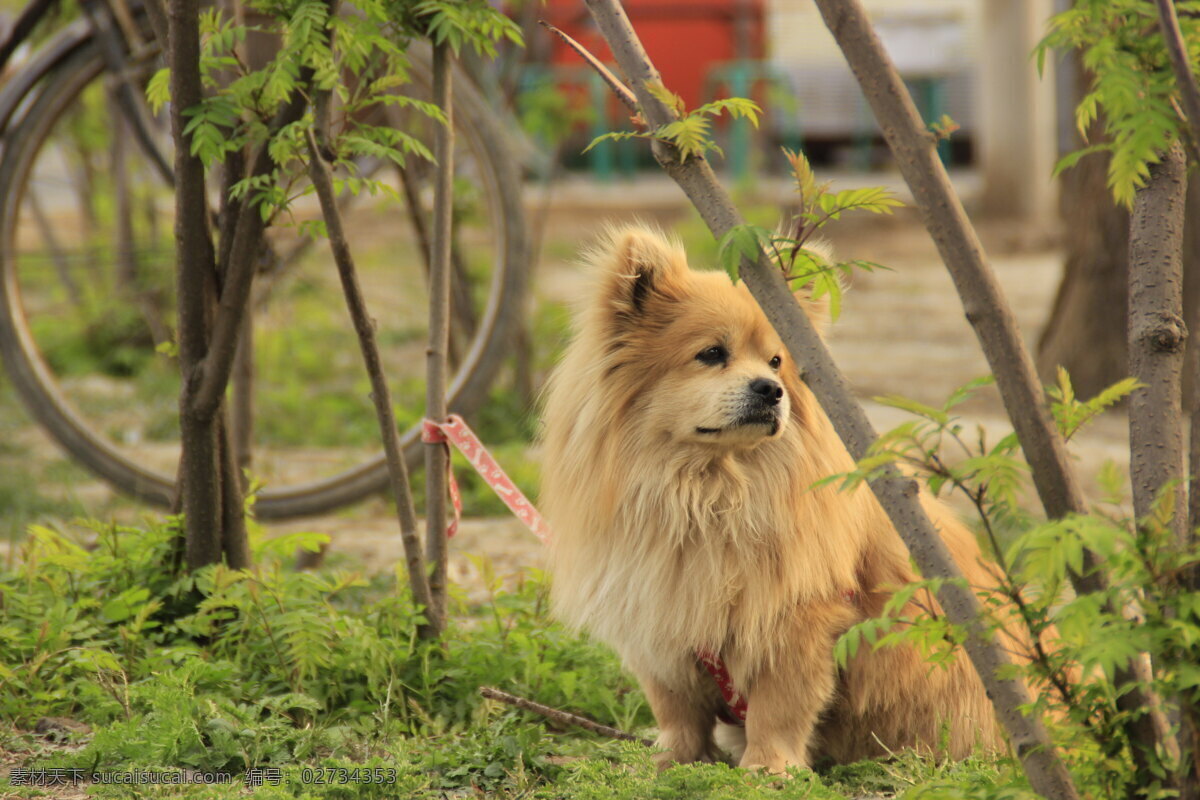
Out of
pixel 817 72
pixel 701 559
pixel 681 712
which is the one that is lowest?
pixel 681 712

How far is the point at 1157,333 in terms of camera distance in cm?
158

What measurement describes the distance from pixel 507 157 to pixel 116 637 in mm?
1932

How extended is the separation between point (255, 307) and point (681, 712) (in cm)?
209

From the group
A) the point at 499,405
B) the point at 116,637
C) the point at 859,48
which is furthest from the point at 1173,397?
the point at 499,405

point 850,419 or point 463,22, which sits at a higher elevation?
point 463,22

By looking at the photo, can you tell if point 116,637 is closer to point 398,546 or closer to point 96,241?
point 398,546

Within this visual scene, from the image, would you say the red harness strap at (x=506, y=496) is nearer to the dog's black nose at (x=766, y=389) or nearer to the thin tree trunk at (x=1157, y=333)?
the dog's black nose at (x=766, y=389)

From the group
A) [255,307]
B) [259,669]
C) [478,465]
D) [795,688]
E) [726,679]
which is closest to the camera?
[795,688]

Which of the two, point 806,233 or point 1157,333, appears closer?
point 1157,333

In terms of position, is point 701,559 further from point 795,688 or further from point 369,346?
point 369,346

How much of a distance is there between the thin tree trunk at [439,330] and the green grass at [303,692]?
11 cm

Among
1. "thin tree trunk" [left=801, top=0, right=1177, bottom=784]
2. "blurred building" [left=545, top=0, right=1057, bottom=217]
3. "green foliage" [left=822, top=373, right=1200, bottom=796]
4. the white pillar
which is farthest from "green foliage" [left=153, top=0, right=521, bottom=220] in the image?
the white pillar

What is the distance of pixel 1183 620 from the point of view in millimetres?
1350

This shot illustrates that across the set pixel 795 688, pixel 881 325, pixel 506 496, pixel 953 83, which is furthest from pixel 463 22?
pixel 953 83
